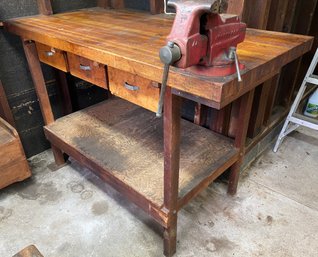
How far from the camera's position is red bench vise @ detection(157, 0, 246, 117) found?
747 millimetres

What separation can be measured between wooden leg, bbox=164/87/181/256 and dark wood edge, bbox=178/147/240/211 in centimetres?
7

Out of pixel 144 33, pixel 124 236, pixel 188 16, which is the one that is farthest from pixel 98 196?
pixel 188 16

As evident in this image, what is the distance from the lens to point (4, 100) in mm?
1794

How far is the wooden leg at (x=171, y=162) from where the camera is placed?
96 centimetres

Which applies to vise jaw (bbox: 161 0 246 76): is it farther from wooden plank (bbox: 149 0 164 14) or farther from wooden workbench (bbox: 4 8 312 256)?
wooden plank (bbox: 149 0 164 14)

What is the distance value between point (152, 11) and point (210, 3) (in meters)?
1.10

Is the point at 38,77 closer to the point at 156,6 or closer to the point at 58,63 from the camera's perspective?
the point at 58,63

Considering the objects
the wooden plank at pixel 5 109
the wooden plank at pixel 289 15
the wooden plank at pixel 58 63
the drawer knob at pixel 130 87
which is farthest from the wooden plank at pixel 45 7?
the wooden plank at pixel 289 15

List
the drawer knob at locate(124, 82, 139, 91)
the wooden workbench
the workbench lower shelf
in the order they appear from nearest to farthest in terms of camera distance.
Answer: the wooden workbench, the drawer knob at locate(124, 82, 139, 91), the workbench lower shelf

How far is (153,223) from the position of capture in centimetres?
156

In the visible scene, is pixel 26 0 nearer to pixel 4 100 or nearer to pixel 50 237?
pixel 4 100

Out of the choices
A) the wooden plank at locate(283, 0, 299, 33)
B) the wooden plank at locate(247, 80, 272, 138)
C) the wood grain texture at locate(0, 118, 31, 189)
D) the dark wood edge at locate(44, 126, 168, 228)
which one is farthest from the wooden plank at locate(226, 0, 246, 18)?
the wood grain texture at locate(0, 118, 31, 189)

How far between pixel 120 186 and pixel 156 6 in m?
1.09

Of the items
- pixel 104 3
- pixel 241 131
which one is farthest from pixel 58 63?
pixel 241 131
